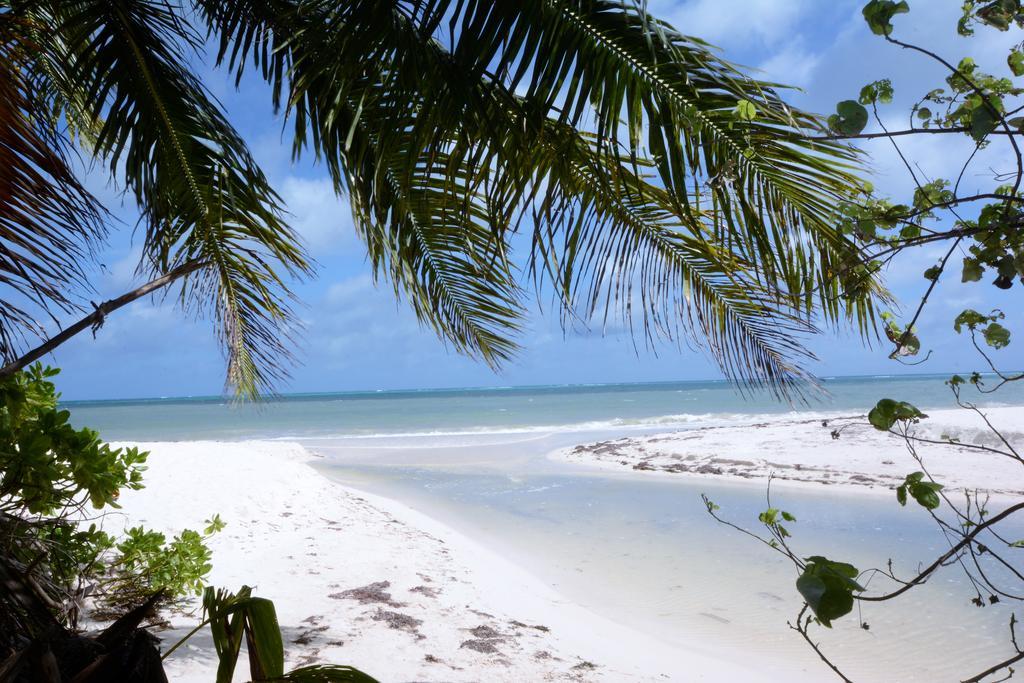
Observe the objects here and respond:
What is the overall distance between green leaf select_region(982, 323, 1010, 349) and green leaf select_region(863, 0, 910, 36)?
0.56 meters

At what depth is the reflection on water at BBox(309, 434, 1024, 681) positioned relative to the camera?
462 centimetres

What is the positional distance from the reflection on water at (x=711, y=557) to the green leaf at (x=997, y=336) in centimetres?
206

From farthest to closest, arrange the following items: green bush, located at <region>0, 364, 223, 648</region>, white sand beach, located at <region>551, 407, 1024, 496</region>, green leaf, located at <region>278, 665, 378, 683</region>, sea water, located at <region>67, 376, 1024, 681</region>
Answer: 1. white sand beach, located at <region>551, 407, 1024, 496</region>
2. sea water, located at <region>67, 376, 1024, 681</region>
3. green bush, located at <region>0, 364, 223, 648</region>
4. green leaf, located at <region>278, 665, 378, 683</region>

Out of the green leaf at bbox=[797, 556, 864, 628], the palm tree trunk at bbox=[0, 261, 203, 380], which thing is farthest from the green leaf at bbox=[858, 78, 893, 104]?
the palm tree trunk at bbox=[0, 261, 203, 380]

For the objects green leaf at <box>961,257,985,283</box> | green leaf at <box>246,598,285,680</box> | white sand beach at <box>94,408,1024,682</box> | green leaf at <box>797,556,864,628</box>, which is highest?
green leaf at <box>961,257,985,283</box>

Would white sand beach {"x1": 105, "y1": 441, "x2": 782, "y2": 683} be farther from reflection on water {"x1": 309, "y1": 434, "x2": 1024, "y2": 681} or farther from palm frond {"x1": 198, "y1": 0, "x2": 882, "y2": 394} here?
palm frond {"x1": 198, "y1": 0, "x2": 882, "y2": 394}

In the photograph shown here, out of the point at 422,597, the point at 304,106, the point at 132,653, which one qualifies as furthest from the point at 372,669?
the point at 304,106

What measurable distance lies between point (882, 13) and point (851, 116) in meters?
0.14

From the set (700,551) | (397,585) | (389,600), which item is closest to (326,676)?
(389,600)

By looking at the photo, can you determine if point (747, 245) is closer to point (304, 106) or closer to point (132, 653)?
point (132, 653)

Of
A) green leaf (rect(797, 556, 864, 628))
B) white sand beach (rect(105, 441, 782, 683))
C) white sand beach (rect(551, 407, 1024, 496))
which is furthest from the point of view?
white sand beach (rect(551, 407, 1024, 496))

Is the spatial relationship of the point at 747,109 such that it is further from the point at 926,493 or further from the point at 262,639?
the point at 262,639

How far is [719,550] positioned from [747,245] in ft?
18.5

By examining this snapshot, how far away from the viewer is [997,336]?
3.95ft
